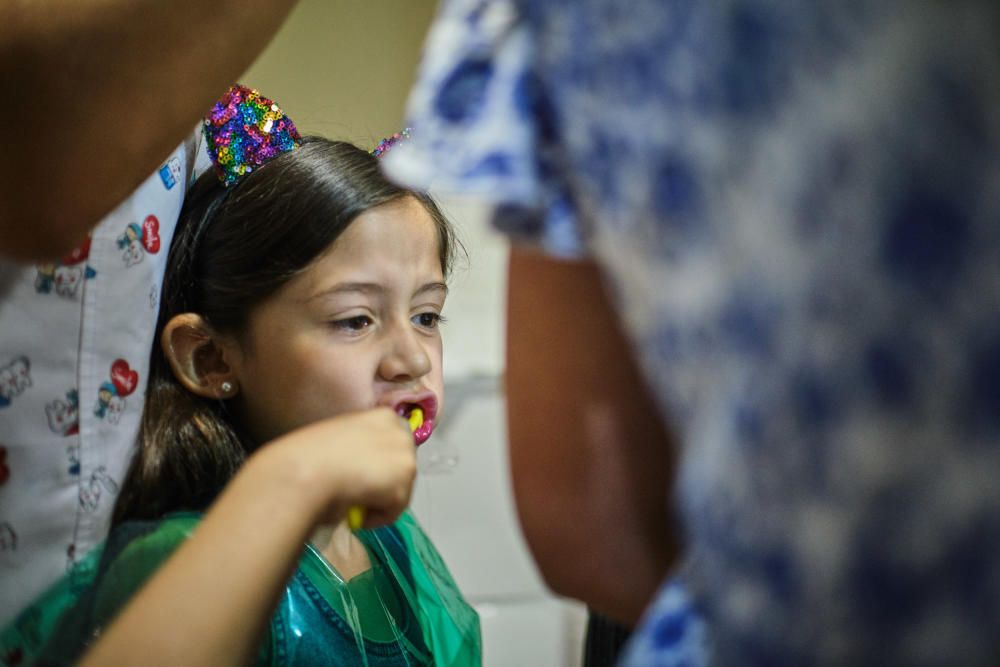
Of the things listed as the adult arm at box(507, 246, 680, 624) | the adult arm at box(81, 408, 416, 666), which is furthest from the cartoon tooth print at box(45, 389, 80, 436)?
the adult arm at box(507, 246, 680, 624)

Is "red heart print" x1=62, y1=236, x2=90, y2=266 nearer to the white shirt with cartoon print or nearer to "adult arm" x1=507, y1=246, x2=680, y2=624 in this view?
the white shirt with cartoon print

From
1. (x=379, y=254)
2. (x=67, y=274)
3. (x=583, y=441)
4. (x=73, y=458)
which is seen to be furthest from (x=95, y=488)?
(x=583, y=441)

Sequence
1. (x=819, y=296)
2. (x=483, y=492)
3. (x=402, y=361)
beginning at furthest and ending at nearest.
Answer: (x=483, y=492) → (x=402, y=361) → (x=819, y=296)

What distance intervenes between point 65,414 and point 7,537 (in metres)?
0.08

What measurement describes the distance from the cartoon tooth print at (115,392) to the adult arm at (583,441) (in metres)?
0.39

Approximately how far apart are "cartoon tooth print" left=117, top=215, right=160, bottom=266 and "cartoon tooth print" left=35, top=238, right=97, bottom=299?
0.03 metres

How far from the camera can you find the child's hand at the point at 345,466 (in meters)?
0.49

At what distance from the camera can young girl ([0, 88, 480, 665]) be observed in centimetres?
75

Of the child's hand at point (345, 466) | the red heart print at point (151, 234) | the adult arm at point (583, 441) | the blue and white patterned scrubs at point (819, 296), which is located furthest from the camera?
the red heart print at point (151, 234)

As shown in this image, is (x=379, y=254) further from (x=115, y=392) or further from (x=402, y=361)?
(x=115, y=392)

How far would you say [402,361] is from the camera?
29.4 inches

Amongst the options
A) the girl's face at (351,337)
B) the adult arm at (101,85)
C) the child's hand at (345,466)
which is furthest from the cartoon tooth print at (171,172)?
the child's hand at (345,466)

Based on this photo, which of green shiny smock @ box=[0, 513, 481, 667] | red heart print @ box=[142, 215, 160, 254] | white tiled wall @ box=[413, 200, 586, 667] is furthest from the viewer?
white tiled wall @ box=[413, 200, 586, 667]

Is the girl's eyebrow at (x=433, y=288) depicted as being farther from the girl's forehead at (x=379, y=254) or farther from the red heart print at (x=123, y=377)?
the red heart print at (x=123, y=377)
